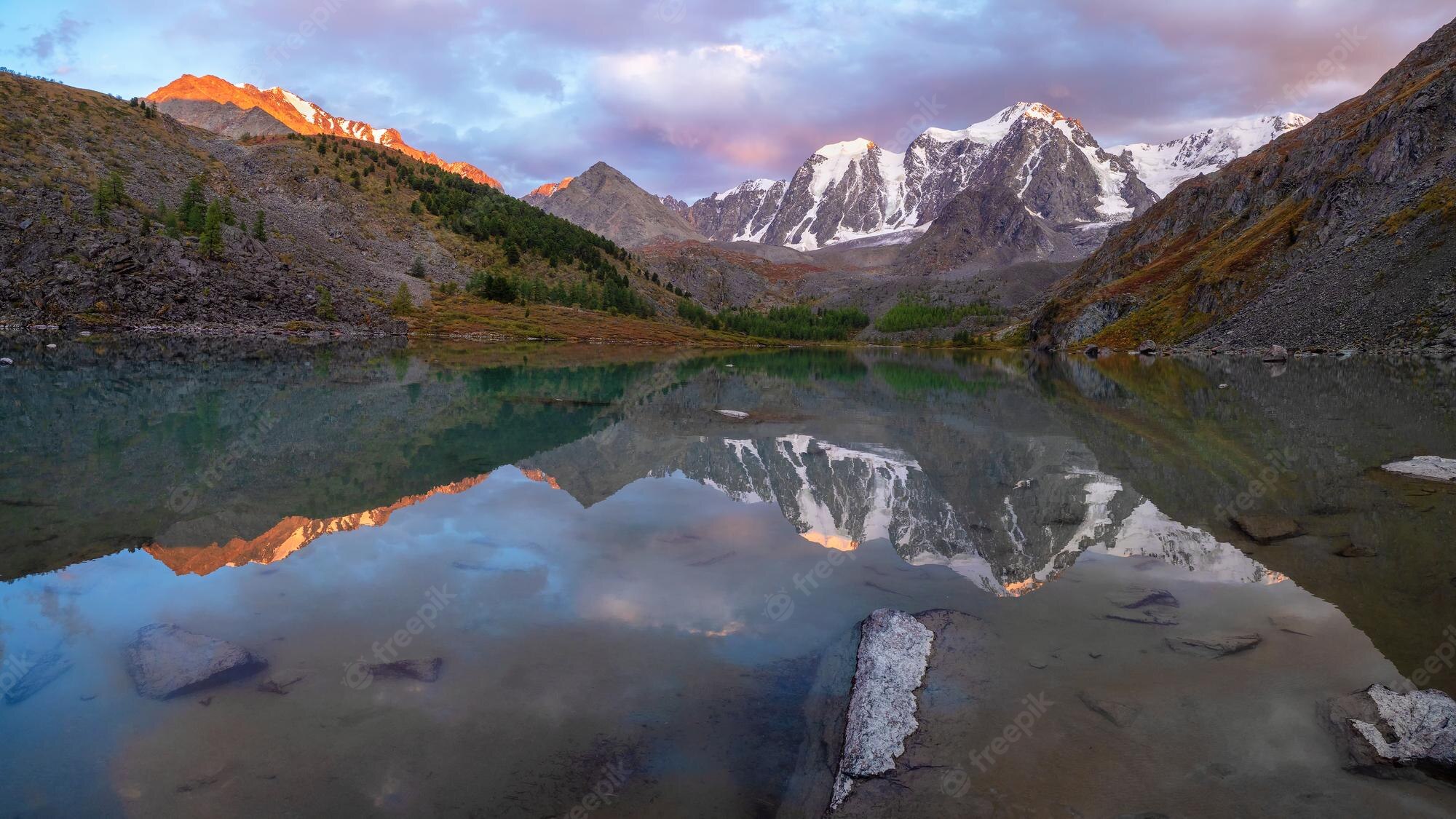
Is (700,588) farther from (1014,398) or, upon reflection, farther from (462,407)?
(1014,398)

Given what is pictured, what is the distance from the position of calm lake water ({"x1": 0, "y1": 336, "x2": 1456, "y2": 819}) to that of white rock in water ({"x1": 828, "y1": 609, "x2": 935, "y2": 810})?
31 centimetres

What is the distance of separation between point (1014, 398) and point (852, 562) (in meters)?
40.4

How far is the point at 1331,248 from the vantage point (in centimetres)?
11475

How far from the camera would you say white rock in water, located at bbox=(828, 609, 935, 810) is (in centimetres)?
767

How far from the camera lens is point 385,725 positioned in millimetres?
8258

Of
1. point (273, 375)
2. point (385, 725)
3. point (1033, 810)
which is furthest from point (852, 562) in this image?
point (273, 375)

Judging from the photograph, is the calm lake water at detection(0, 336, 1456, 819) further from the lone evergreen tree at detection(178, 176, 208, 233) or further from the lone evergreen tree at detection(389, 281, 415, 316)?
the lone evergreen tree at detection(389, 281, 415, 316)

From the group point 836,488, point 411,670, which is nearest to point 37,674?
point 411,670

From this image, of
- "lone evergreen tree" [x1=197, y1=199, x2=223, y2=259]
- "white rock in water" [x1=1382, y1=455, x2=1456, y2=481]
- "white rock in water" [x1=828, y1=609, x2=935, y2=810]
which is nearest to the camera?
"white rock in water" [x1=828, y1=609, x2=935, y2=810]

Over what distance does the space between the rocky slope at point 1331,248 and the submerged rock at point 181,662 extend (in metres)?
112

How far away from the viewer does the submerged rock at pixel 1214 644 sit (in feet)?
33.9

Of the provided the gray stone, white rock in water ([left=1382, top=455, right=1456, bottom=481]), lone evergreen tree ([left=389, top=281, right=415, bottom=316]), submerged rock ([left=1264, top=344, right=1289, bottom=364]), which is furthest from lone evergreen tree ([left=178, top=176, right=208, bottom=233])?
submerged rock ([left=1264, top=344, right=1289, bottom=364])

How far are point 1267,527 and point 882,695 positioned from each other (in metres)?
12.7

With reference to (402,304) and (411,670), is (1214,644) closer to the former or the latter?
(411,670)
